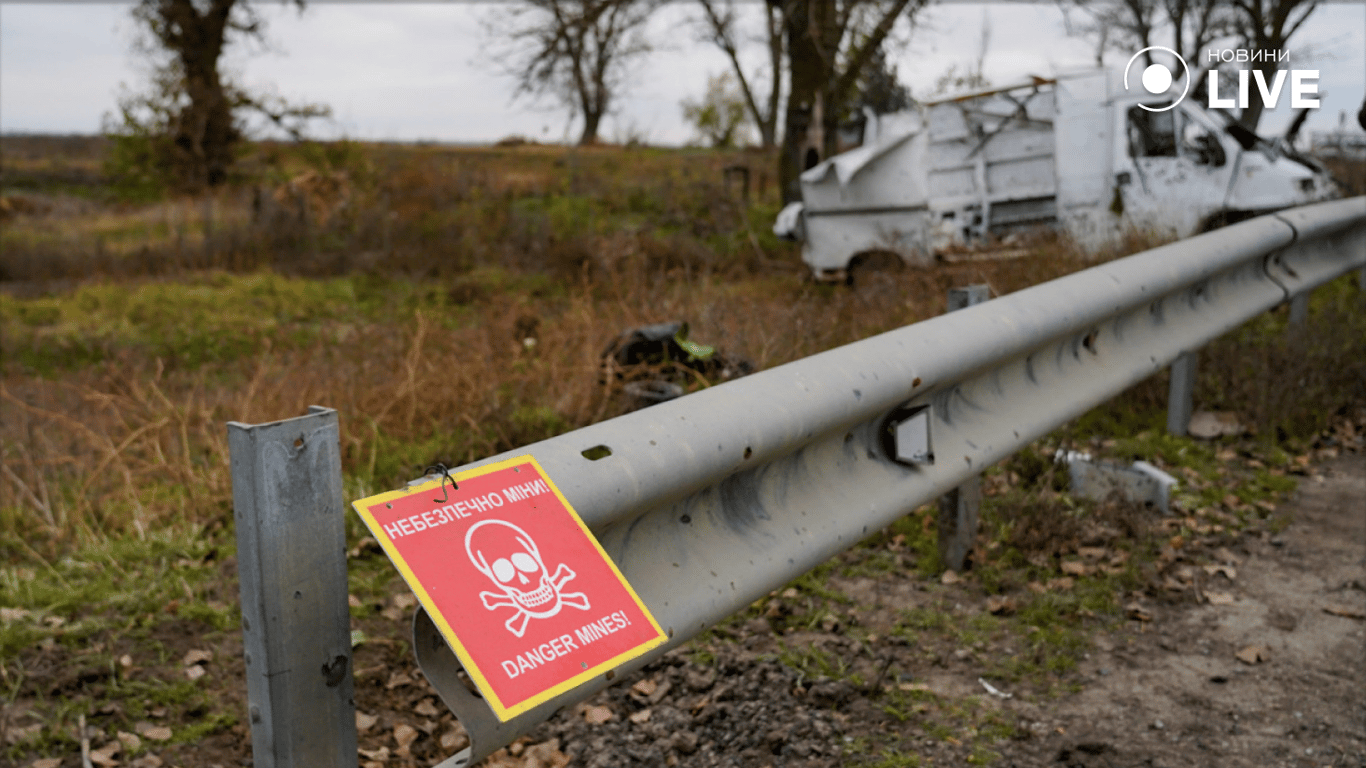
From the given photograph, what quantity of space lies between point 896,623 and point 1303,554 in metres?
1.80

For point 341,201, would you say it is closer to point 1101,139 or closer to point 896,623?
point 1101,139

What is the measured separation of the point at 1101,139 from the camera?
13.1m

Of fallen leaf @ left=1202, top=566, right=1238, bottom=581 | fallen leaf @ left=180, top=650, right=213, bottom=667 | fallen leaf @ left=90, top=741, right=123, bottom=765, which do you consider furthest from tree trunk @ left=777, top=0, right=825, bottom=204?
fallen leaf @ left=90, top=741, right=123, bottom=765

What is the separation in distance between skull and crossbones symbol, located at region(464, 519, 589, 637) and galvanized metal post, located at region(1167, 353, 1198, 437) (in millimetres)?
4462

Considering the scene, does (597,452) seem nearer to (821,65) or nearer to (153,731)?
(153,731)

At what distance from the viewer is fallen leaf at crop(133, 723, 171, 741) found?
2908 millimetres

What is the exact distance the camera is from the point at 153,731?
294 centimetres

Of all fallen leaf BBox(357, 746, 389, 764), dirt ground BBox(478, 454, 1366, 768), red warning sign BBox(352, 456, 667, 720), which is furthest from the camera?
fallen leaf BBox(357, 746, 389, 764)

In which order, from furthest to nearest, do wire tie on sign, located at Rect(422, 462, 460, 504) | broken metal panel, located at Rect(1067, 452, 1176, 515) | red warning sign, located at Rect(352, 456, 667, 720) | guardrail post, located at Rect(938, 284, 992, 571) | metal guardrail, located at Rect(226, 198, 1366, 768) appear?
A: 1. broken metal panel, located at Rect(1067, 452, 1176, 515)
2. guardrail post, located at Rect(938, 284, 992, 571)
3. metal guardrail, located at Rect(226, 198, 1366, 768)
4. wire tie on sign, located at Rect(422, 462, 460, 504)
5. red warning sign, located at Rect(352, 456, 667, 720)

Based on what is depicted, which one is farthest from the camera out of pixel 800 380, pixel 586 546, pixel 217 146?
pixel 217 146

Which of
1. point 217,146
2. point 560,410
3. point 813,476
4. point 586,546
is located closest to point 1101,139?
point 560,410

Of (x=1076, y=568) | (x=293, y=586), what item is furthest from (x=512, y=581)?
(x=1076, y=568)

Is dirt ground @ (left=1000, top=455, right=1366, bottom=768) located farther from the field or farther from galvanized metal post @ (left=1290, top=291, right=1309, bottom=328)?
galvanized metal post @ (left=1290, top=291, right=1309, bottom=328)

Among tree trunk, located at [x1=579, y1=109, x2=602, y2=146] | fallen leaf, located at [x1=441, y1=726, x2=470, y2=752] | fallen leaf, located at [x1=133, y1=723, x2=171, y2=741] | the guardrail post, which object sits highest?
tree trunk, located at [x1=579, y1=109, x2=602, y2=146]
